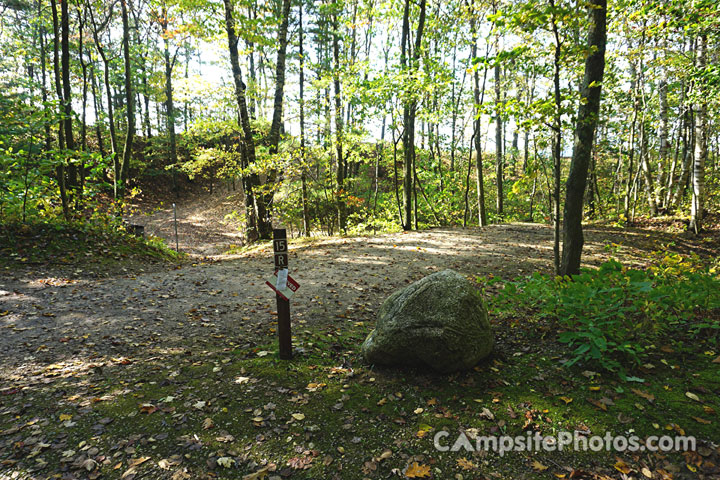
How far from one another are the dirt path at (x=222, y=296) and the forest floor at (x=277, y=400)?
0.04m

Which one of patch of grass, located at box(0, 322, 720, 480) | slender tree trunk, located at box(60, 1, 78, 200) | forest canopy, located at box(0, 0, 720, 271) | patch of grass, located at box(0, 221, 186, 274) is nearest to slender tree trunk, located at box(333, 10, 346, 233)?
forest canopy, located at box(0, 0, 720, 271)

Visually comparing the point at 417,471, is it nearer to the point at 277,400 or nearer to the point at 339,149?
the point at 277,400

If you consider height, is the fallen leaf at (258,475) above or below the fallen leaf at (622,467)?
below

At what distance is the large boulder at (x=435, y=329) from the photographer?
3.47m

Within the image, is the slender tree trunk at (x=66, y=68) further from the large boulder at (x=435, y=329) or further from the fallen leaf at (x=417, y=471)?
the fallen leaf at (x=417, y=471)

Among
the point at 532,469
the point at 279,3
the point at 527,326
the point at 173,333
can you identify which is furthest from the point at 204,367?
the point at 279,3

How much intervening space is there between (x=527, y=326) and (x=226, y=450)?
3841 millimetres

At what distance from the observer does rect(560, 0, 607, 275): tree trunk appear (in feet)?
16.1

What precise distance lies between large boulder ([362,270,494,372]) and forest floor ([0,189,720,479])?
0.59 feet

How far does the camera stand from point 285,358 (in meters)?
4.01

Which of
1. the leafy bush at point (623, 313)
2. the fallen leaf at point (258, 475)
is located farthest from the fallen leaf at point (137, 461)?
the leafy bush at point (623, 313)

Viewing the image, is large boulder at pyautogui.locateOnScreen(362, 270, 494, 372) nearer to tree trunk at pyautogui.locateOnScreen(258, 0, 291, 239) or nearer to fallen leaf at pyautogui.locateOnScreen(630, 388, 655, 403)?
fallen leaf at pyautogui.locateOnScreen(630, 388, 655, 403)

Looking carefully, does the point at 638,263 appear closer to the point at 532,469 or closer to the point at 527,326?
the point at 527,326

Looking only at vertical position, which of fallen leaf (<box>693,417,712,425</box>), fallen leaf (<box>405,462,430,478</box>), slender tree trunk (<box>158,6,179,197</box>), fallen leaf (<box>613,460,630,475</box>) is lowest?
fallen leaf (<box>405,462,430,478</box>)
